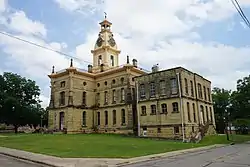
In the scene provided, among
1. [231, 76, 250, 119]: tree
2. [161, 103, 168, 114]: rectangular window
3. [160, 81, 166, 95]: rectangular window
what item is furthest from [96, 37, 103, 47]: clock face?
[231, 76, 250, 119]: tree

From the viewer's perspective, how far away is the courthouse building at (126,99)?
120 ft

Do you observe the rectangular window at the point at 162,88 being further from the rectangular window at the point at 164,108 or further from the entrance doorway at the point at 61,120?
the entrance doorway at the point at 61,120

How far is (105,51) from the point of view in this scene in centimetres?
5134

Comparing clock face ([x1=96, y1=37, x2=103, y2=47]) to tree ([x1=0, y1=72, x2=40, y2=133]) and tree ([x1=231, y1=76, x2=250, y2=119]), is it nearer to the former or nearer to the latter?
tree ([x1=0, y1=72, x2=40, y2=133])

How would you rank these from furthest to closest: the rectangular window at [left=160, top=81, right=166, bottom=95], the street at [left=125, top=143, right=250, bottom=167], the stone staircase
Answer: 1. the rectangular window at [left=160, top=81, right=166, bottom=95]
2. the stone staircase
3. the street at [left=125, top=143, right=250, bottom=167]

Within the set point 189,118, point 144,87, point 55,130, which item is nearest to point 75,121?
point 55,130

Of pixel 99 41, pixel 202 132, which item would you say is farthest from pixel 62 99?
pixel 202 132

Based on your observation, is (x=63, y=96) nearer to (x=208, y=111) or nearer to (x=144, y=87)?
(x=144, y=87)

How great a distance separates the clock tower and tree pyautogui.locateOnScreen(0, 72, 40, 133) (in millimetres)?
17117

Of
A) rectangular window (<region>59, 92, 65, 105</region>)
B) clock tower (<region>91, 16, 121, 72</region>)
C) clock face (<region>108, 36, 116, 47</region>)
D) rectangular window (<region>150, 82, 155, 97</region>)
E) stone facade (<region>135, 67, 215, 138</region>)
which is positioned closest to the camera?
stone facade (<region>135, 67, 215, 138</region>)

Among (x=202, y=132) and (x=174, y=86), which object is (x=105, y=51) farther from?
(x=202, y=132)

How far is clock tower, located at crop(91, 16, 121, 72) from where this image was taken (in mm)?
51062

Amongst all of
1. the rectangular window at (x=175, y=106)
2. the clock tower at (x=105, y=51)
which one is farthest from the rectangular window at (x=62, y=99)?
the rectangular window at (x=175, y=106)

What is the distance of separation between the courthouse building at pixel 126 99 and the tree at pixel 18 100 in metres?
12.2
